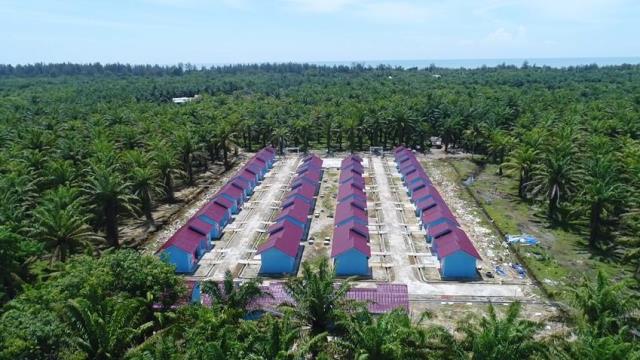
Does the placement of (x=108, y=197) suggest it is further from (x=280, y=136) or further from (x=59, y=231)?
(x=280, y=136)

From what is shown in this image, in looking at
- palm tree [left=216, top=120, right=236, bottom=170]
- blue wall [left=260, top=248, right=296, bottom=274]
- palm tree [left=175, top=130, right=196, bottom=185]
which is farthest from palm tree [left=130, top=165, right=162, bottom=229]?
palm tree [left=216, top=120, right=236, bottom=170]

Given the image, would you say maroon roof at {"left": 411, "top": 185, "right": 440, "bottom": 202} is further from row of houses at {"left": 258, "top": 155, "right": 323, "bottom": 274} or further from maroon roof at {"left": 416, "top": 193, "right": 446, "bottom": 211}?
row of houses at {"left": 258, "top": 155, "right": 323, "bottom": 274}

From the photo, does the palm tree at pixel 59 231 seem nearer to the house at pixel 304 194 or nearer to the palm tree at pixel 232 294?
the palm tree at pixel 232 294

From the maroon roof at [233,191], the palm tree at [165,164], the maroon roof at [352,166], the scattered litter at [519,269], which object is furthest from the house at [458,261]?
the palm tree at [165,164]

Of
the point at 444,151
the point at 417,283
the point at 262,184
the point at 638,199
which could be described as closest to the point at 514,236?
the point at 638,199

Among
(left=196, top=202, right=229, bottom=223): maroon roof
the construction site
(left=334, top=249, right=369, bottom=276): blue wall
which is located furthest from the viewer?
(left=196, top=202, right=229, bottom=223): maroon roof
